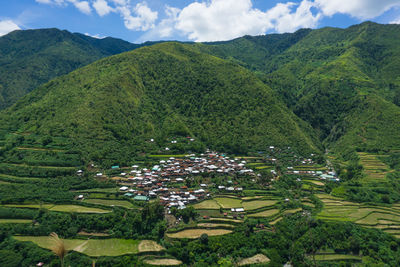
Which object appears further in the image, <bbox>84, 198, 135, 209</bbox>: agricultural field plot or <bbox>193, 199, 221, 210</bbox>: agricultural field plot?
<bbox>193, 199, 221, 210</bbox>: agricultural field plot

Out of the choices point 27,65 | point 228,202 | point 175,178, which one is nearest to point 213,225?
point 228,202

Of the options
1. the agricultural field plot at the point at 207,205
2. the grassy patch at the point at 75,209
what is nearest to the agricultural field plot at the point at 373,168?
the agricultural field plot at the point at 207,205

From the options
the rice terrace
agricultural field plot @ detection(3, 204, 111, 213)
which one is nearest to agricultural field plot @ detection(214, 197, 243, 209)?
the rice terrace

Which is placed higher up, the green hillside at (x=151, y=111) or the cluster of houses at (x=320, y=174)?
the green hillside at (x=151, y=111)

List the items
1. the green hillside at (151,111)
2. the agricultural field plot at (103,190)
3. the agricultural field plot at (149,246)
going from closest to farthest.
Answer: the agricultural field plot at (149,246)
the agricultural field plot at (103,190)
the green hillside at (151,111)

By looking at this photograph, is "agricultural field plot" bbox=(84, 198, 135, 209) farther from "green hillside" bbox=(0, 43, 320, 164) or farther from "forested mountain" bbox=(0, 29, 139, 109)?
"forested mountain" bbox=(0, 29, 139, 109)

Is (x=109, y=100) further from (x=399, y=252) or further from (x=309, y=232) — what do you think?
(x=399, y=252)

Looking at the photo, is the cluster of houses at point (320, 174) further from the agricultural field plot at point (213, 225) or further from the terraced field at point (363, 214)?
the agricultural field plot at point (213, 225)
